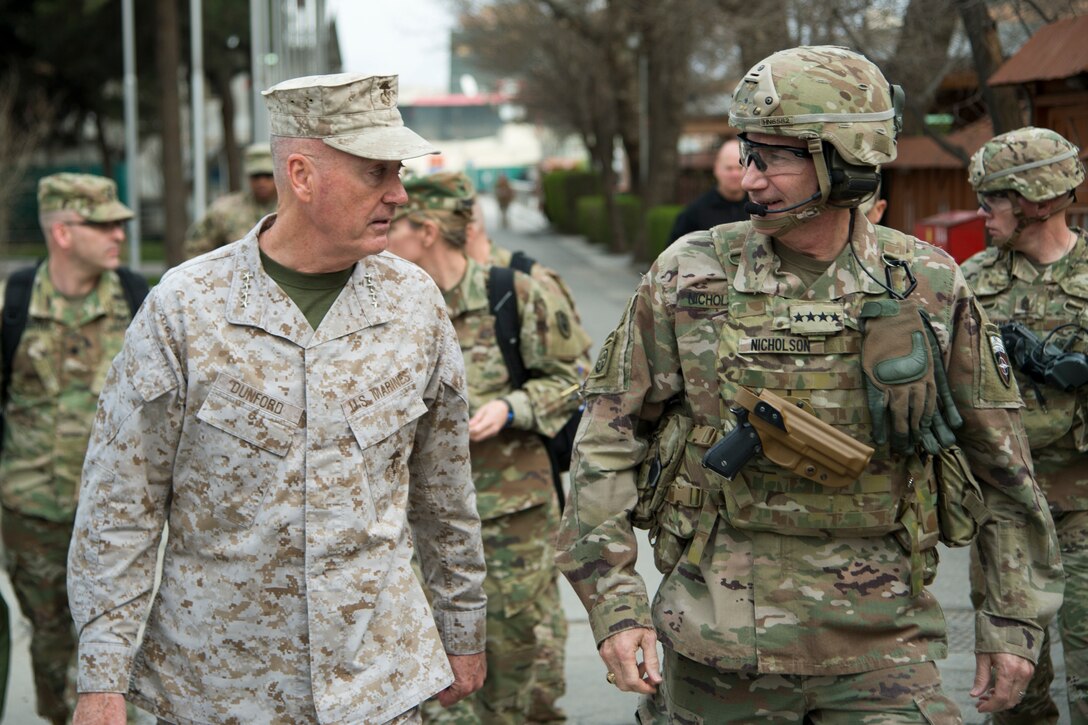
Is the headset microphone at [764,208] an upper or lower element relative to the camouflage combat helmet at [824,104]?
lower

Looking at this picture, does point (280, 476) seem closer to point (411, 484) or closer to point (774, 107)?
point (411, 484)

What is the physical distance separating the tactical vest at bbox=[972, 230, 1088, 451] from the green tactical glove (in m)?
1.76

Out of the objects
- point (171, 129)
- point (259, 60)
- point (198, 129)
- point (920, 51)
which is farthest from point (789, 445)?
point (171, 129)

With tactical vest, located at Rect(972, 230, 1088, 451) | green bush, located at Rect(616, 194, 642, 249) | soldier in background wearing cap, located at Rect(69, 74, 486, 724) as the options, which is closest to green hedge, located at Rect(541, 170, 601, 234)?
green bush, located at Rect(616, 194, 642, 249)

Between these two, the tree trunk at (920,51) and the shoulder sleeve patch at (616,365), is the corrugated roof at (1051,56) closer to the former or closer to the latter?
the tree trunk at (920,51)

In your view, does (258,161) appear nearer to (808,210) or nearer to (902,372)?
(808,210)

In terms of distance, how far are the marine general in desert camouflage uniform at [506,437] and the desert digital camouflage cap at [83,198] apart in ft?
4.76

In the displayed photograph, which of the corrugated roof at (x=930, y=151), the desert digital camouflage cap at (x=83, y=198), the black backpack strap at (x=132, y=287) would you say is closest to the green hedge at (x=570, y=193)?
the corrugated roof at (x=930, y=151)

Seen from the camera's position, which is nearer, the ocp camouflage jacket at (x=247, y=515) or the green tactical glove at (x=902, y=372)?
the ocp camouflage jacket at (x=247, y=515)

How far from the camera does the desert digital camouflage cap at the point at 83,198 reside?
19.9 ft

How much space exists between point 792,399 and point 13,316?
3604mm

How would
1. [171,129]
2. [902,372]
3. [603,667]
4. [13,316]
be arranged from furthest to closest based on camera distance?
[171,129] < [603,667] < [13,316] < [902,372]

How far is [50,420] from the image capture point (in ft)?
19.1

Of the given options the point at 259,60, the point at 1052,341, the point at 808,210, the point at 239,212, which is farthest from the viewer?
the point at 259,60
